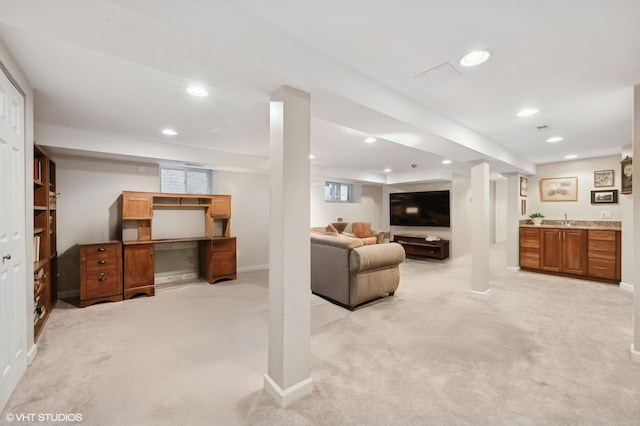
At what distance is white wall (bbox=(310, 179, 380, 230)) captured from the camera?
7.11 meters

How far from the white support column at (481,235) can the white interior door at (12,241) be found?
4714 mm

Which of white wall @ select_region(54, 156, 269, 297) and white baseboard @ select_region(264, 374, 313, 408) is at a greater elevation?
white wall @ select_region(54, 156, 269, 297)

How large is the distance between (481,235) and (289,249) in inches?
131

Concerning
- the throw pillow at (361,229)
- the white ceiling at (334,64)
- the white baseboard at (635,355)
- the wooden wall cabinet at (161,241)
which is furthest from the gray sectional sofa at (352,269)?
the throw pillow at (361,229)

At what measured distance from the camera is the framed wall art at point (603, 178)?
518cm

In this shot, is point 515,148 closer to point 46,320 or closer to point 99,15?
point 99,15

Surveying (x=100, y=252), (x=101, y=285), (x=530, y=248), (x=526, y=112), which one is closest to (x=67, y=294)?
(x=101, y=285)

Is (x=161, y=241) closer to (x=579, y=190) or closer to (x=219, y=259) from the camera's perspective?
(x=219, y=259)

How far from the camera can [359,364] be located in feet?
7.44

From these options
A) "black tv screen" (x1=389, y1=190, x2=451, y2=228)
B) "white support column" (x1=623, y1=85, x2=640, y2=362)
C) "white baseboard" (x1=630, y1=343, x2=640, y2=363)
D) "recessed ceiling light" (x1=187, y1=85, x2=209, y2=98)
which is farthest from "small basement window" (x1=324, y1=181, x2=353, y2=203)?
"white baseboard" (x1=630, y1=343, x2=640, y2=363)

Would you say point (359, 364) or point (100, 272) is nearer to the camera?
point (359, 364)

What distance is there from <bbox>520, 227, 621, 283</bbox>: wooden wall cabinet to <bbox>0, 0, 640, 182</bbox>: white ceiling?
223cm

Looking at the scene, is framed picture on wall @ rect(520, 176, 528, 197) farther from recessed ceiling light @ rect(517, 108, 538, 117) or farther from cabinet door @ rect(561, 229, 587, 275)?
recessed ceiling light @ rect(517, 108, 538, 117)

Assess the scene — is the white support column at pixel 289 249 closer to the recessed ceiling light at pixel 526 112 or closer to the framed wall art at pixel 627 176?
the recessed ceiling light at pixel 526 112
